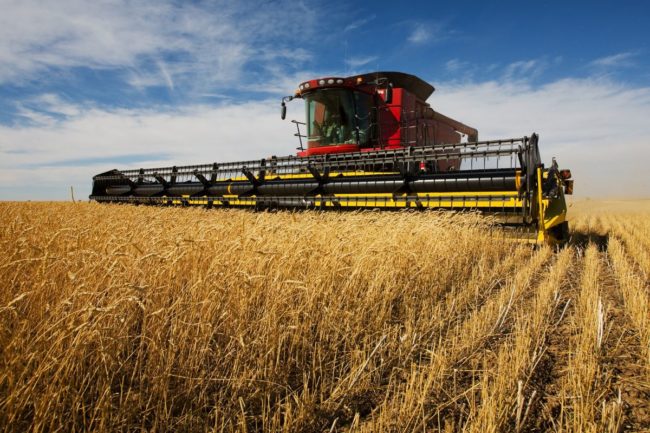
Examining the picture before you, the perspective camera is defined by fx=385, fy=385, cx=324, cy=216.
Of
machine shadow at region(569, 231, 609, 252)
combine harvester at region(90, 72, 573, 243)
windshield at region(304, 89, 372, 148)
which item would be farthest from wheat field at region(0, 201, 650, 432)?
windshield at region(304, 89, 372, 148)

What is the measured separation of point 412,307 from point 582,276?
99.1 inches

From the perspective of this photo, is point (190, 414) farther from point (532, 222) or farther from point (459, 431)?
point (532, 222)

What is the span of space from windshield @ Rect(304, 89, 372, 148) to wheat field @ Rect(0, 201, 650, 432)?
18.1 ft

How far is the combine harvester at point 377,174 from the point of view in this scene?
17.3 feet

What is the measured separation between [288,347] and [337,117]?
710 centimetres

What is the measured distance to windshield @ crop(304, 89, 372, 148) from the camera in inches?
328

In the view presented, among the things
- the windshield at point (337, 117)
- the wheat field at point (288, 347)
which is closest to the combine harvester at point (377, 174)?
the windshield at point (337, 117)

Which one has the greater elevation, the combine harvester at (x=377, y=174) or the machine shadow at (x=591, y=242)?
the combine harvester at (x=377, y=174)

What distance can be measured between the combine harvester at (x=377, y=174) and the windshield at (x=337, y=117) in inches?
0.9

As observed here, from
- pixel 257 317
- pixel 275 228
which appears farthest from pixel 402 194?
pixel 257 317

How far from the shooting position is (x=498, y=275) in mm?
4020

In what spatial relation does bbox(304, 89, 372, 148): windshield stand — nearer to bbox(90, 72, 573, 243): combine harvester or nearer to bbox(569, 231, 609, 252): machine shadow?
bbox(90, 72, 573, 243): combine harvester

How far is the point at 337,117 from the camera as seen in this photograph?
27.7 feet

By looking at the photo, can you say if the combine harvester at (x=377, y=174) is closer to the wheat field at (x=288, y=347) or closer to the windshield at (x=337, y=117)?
the windshield at (x=337, y=117)
